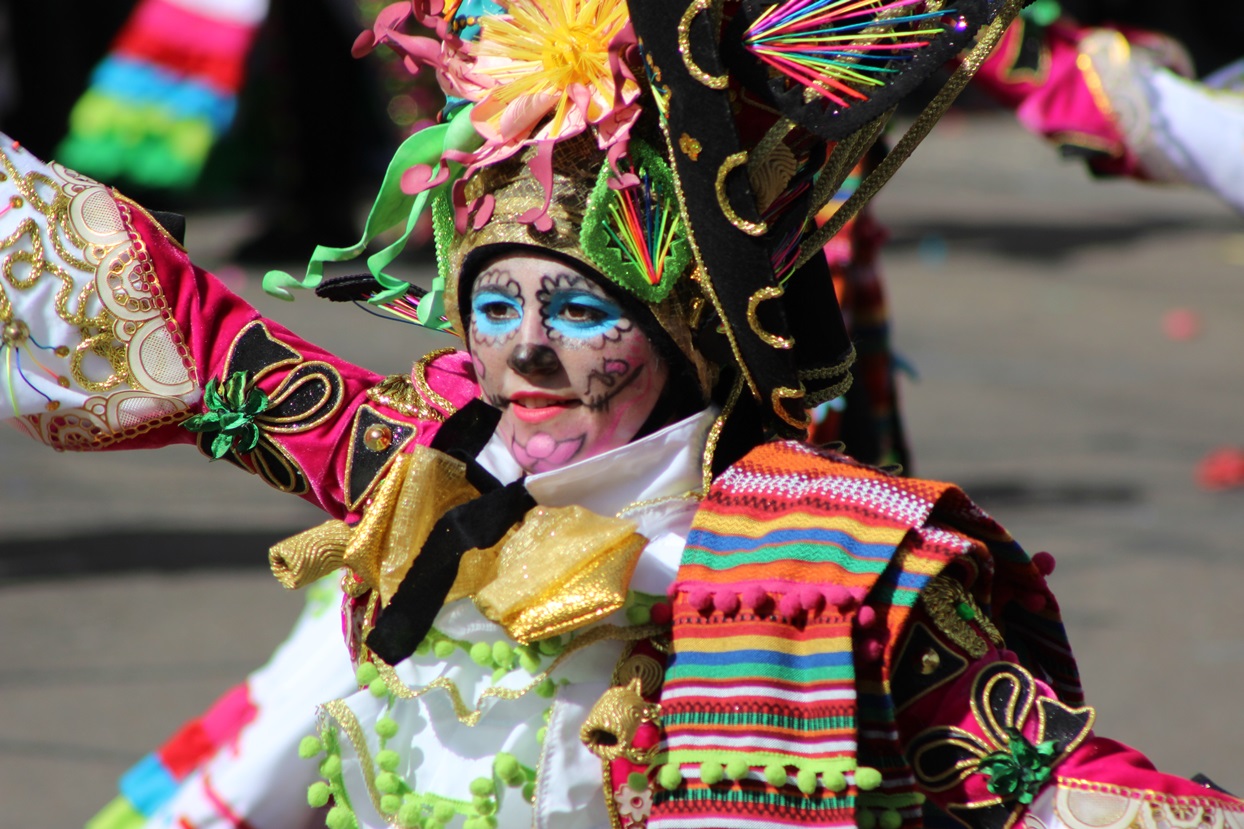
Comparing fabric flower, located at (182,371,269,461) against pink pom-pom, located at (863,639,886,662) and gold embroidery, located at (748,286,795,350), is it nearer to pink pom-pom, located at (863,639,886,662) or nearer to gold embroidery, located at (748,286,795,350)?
gold embroidery, located at (748,286,795,350)

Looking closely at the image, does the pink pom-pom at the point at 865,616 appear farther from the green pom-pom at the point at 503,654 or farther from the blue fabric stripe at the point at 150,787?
the blue fabric stripe at the point at 150,787

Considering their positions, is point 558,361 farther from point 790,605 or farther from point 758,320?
point 790,605

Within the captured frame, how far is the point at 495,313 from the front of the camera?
78.1 inches

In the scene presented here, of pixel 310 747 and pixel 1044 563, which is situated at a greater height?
pixel 1044 563

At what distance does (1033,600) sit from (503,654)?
0.60m

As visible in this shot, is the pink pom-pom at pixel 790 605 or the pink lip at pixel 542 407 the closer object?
the pink pom-pom at pixel 790 605

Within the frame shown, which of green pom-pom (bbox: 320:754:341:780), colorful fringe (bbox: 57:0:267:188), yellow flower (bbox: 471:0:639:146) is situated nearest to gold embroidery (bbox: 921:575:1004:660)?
yellow flower (bbox: 471:0:639:146)

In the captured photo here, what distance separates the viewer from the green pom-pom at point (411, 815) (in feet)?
6.56

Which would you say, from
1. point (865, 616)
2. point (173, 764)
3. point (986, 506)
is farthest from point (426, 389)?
point (986, 506)

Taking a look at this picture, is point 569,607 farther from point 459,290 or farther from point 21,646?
point 21,646

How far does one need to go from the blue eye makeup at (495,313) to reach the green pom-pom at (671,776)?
1.65ft

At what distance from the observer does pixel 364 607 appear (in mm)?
2131

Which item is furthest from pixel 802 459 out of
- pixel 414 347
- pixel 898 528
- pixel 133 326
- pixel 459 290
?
pixel 414 347

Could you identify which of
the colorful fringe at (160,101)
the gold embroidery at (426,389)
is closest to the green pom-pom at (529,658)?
the gold embroidery at (426,389)
